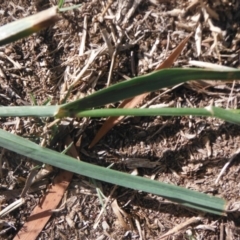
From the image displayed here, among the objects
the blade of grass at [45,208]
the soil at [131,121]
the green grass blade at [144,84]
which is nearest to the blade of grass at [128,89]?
the green grass blade at [144,84]

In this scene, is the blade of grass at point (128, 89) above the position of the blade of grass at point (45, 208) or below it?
above

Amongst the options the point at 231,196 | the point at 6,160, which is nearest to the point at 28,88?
the point at 6,160

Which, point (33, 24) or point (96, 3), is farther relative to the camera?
point (96, 3)

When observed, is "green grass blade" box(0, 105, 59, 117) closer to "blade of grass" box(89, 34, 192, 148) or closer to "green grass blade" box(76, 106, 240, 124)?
"green grass blade" box(76, 106, 240, 124)

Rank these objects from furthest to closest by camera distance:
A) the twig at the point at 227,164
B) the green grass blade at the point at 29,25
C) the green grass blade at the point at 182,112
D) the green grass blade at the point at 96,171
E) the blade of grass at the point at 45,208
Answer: the blade of grass at the point at 45,208 → the twig at the point at 227,164 → the green grass blade at the point at 96,171 → the green grass blade at the point at 182,112 → the green grass blade at the point at 29,25

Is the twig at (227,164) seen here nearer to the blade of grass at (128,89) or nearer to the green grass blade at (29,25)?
the blade of grass at (128,89)

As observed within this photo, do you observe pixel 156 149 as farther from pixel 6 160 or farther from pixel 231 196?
pixel 6 160
